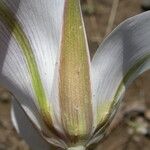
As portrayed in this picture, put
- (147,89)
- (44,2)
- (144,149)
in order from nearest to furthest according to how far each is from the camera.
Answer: (44,2), (144,149), (147,89)

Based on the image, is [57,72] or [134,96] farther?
[134,96]

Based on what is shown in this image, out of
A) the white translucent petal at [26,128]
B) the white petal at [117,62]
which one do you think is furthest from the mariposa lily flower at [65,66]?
the white translucent petal at [26,128]

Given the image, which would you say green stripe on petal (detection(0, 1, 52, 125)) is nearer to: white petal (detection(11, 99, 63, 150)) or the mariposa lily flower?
the mariposa lily flower

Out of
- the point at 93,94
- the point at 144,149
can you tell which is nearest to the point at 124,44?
the point at 93,94

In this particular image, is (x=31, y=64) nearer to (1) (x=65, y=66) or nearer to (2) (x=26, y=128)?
(1) (x=65, y=66)

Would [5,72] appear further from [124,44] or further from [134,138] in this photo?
[134,138]

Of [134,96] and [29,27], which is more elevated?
Answer: [29,27]

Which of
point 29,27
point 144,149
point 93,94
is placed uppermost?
point 29,27
